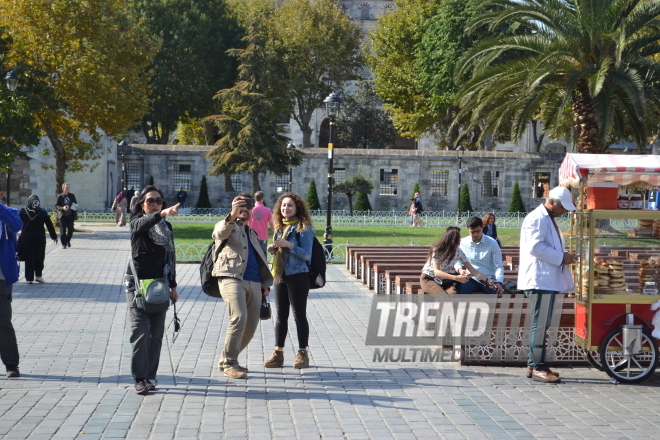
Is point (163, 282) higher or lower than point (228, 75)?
lower

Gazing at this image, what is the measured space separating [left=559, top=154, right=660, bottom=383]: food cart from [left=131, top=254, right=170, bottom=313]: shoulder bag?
12.4 feet

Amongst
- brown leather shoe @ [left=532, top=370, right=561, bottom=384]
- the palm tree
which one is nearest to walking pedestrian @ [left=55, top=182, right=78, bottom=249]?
the palm tree

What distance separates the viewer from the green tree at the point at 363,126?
6488 cm

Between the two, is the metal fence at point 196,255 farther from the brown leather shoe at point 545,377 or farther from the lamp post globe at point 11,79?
the brown leather shoe at point 545,377

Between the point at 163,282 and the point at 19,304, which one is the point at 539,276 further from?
the point at 19,304

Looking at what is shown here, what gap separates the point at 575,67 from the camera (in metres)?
21.1

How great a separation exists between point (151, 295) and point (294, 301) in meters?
1.61

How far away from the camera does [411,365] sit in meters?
8.16

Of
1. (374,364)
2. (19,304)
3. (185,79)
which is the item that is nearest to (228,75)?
(185,79)

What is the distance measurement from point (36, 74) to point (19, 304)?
50.8 ft

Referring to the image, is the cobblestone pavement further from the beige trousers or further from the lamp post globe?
the lamp post globe

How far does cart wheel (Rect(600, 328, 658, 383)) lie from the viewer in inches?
292

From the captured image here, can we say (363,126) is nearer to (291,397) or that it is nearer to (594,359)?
(594,359)

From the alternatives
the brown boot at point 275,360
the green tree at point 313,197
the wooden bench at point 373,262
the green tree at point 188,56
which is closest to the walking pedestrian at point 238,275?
the brown boot at point 275,360
